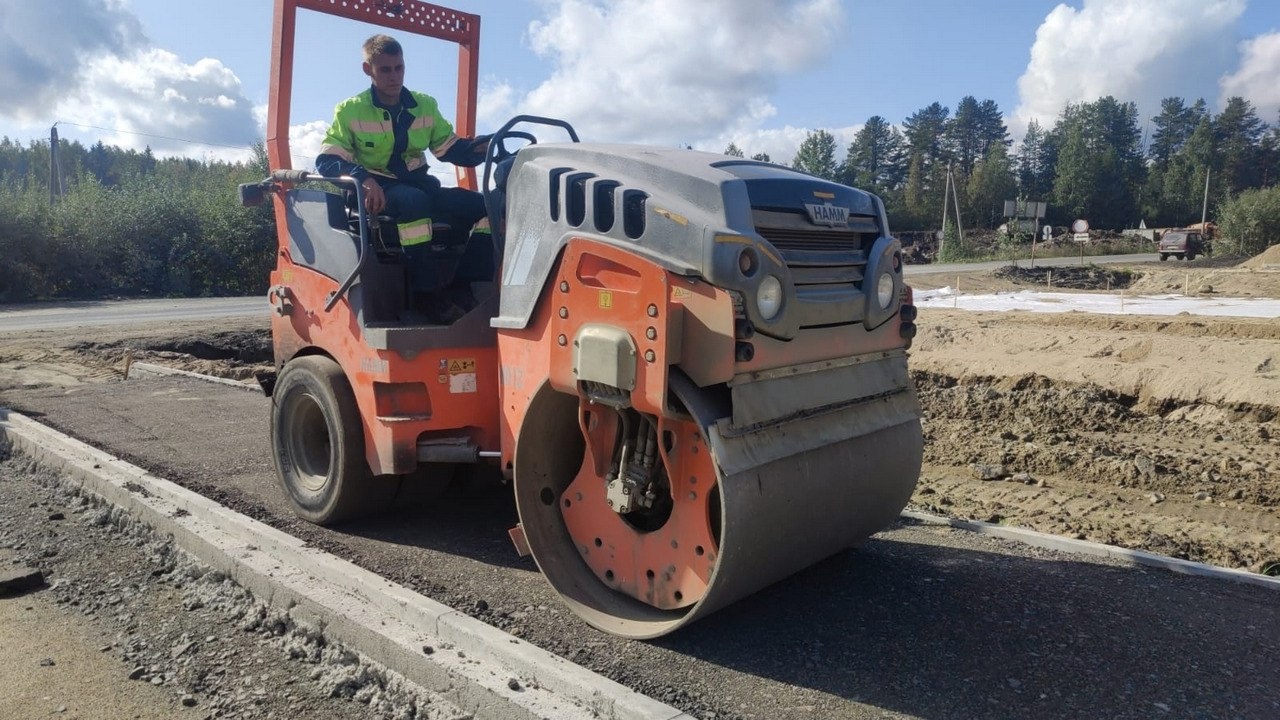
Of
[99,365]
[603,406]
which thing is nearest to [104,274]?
[99,365]

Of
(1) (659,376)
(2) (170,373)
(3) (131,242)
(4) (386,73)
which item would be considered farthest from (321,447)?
(3) (131,242)

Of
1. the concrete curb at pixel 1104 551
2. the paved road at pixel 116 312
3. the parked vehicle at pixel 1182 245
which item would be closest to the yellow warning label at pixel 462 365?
the concrete curb at pixel 1104 551

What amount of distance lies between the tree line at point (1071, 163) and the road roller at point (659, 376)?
198 feet

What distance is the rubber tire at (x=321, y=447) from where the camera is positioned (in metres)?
4.79

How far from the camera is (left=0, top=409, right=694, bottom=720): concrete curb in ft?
10.0

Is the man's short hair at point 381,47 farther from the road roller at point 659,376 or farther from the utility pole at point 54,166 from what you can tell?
the utility pole at point 54,166

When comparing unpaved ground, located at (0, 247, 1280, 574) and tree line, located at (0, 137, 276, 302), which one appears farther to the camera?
tree line, located at (0, 137, 276, 302)

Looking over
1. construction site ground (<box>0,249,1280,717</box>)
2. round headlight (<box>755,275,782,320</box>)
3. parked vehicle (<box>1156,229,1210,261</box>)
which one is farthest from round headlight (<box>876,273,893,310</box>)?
parked vehicle (<box>1156,229,1210,261</box>)

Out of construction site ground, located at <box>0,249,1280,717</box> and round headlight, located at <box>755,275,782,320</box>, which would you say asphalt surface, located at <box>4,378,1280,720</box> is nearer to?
construction site ground, located at <box>0,249,1280,717</box>

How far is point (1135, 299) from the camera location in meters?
17.8

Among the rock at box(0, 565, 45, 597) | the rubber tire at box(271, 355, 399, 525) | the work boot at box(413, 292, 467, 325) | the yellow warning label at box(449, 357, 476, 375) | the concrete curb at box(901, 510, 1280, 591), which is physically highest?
the work boot at box(413, 292, 467, 325)

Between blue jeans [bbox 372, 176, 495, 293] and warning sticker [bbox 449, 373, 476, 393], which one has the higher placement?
blue jeans [bbox 372, 176, 495, 293]

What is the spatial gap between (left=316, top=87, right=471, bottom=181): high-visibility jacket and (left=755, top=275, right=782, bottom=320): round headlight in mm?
2392

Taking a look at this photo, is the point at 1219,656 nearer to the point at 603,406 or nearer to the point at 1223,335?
the point at 603,406
